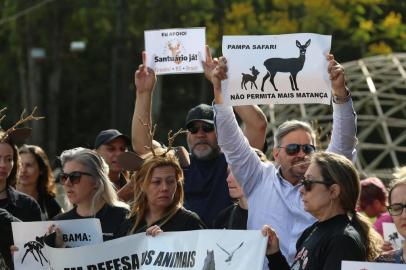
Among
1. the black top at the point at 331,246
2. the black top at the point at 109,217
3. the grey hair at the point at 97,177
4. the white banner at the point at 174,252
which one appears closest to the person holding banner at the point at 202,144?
the grey hair at the point at 97,177

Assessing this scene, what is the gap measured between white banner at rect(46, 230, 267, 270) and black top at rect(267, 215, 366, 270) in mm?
343

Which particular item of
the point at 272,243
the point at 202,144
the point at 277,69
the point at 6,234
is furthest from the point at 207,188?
the point at 272,243

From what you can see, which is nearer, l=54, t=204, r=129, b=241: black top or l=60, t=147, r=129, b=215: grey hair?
l=54, t=204, r=129, b=241: black top

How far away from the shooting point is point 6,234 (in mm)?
7871

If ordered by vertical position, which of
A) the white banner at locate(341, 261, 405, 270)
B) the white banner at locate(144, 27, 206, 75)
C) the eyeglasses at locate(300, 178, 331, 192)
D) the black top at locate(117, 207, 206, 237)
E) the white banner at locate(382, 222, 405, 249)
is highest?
the white banner at locate(144, 27, 206, 75)

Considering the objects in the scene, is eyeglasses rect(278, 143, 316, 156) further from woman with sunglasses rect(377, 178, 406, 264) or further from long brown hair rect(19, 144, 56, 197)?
long brown hair rect(19, 144, 56, 197)

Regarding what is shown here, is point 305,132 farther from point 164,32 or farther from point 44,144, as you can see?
point 44,144

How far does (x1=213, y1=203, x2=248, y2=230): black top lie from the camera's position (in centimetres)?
760

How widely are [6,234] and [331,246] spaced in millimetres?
2808

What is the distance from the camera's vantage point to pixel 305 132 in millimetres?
7672

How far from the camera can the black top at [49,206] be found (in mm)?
9719

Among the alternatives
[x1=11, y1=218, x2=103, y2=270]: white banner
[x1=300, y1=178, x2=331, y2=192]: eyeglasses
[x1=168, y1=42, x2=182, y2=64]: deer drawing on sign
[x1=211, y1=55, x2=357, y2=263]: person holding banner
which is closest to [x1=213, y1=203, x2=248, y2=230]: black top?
[x1=211, y1=55, x2=357, y2=263]: person holding banner

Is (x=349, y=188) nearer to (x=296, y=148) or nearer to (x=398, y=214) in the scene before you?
(x=398, y=214)

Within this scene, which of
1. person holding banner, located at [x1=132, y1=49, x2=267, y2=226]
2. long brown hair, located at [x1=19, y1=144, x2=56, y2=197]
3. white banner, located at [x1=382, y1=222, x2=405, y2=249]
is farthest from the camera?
long brown hair, located at [x1=19, y1=144, x2=56, y2=197]
